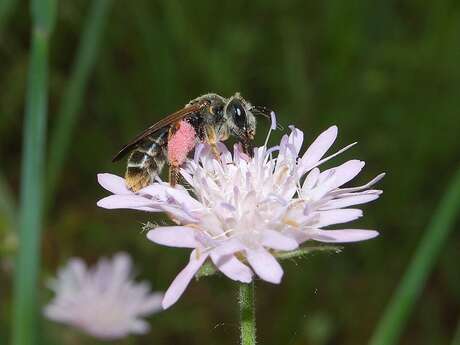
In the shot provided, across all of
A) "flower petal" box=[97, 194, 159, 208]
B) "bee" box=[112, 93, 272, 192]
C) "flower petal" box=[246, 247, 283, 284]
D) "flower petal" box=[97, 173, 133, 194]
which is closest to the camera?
"flower petal" box=[246, 247, 283, 284]

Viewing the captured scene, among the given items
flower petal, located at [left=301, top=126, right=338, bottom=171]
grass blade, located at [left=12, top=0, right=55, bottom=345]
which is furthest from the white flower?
flower petal, located at [left=301, top=126, right=338, bottom=171]

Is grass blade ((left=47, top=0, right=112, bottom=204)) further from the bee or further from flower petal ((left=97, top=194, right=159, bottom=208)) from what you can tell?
flower petal ((left=97, top=194, right=159, bottom=208))

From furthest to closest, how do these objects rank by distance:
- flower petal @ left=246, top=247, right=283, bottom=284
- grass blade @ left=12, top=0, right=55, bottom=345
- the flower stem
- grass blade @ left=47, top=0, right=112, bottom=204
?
1. grass blade @ left=47, top=0, right=112, bottom=204
2. grass blade @ left=12, top=0, right=55, bottom=345
3. the flower stem
4. flower petal @ left=246, top=247, right=283, bottom=284

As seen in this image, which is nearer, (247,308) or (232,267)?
(232,267)

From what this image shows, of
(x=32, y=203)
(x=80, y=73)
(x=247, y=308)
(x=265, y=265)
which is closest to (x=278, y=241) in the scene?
(x=265, y=265)

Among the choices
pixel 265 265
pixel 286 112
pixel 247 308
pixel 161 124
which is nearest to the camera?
pixel 265 265

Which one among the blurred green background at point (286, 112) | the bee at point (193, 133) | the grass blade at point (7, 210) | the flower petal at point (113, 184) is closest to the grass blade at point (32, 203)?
the bee at point (193, 133)

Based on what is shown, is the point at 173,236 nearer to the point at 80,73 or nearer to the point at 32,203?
the point at 32,203
